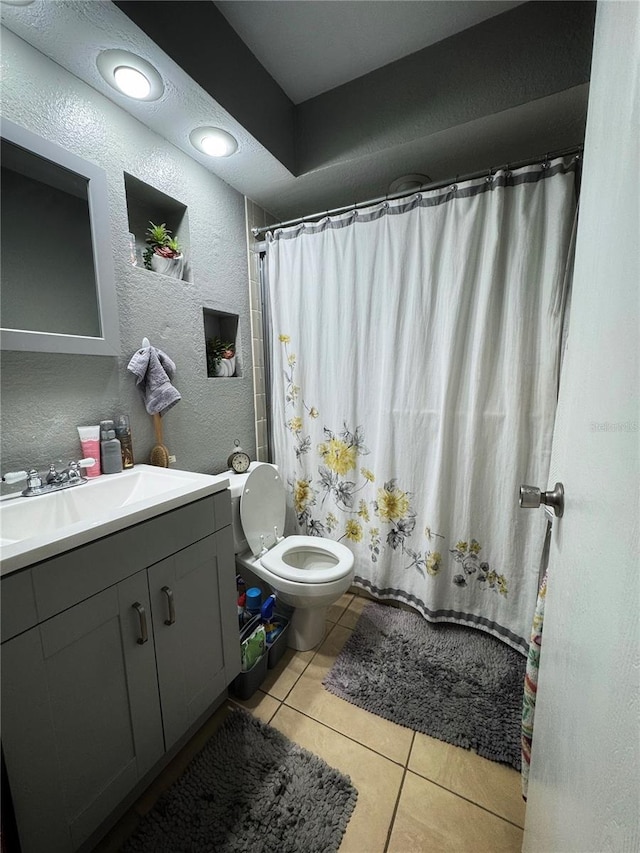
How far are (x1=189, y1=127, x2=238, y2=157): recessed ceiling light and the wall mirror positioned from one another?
1.50 feet

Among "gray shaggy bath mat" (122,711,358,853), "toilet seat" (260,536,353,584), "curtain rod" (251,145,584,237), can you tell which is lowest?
"gray shaggy bath mat" (122,711,358,853)

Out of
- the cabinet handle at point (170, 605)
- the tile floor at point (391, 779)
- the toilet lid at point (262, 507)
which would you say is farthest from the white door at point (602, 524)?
the toilet lid at point (262, 507)

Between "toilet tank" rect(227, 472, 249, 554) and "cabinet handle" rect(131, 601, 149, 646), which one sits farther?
"toilet tank" rect(227, 472, 249, 554)

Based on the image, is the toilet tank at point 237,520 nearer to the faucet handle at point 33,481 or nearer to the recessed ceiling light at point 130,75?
the faucet handle at point 33,481

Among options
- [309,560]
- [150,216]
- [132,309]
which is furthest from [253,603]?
[150,216]

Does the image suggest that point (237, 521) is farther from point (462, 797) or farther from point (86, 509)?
point (462, 797)

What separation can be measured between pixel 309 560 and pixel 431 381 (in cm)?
109

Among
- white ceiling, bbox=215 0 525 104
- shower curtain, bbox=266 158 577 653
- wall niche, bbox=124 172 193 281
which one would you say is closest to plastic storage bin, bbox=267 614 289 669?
shower curtain, bbox=266 158 577 653

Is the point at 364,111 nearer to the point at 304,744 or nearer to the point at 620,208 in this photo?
the point at 620,208

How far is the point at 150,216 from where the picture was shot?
1.46 meters

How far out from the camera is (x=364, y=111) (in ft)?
4.71

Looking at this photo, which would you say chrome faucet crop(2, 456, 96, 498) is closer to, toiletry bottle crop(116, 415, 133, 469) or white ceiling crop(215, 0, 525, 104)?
toiletry bottle crop(116, 415, 133, 469)

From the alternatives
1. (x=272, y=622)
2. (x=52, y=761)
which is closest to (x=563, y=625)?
(x=52, y=761)

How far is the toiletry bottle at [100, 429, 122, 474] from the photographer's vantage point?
1184mm
